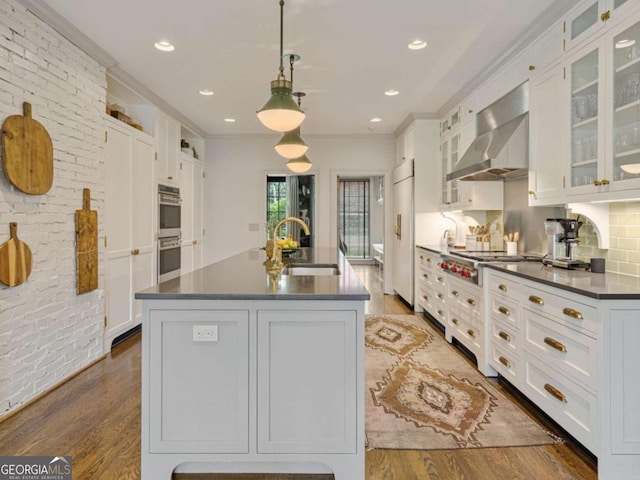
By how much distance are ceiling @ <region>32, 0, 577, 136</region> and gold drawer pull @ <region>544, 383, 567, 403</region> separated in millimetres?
2355

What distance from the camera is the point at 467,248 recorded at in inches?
174

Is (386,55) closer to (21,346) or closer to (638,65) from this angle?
(638,65)

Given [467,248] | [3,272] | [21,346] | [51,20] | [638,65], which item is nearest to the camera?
[638,65]

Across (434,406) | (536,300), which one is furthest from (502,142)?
(434,406)

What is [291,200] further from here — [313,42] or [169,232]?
[313,42]

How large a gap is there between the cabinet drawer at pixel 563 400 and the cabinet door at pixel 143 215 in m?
3.71

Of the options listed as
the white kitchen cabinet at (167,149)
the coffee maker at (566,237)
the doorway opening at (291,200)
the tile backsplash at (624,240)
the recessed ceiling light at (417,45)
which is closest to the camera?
the tile backsplash at (624,240)

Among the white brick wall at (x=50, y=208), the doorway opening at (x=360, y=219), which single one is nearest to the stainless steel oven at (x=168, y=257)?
the white brick wall at (x=50, y=208)

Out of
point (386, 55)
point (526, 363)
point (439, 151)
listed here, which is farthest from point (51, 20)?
point (439, 151)

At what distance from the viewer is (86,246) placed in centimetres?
334

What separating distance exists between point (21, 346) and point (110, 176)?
5.63 feet

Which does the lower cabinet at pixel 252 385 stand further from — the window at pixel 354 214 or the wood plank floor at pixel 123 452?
the window at pixel 354 214

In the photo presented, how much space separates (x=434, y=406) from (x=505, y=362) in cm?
64

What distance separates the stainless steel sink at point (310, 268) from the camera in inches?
120
